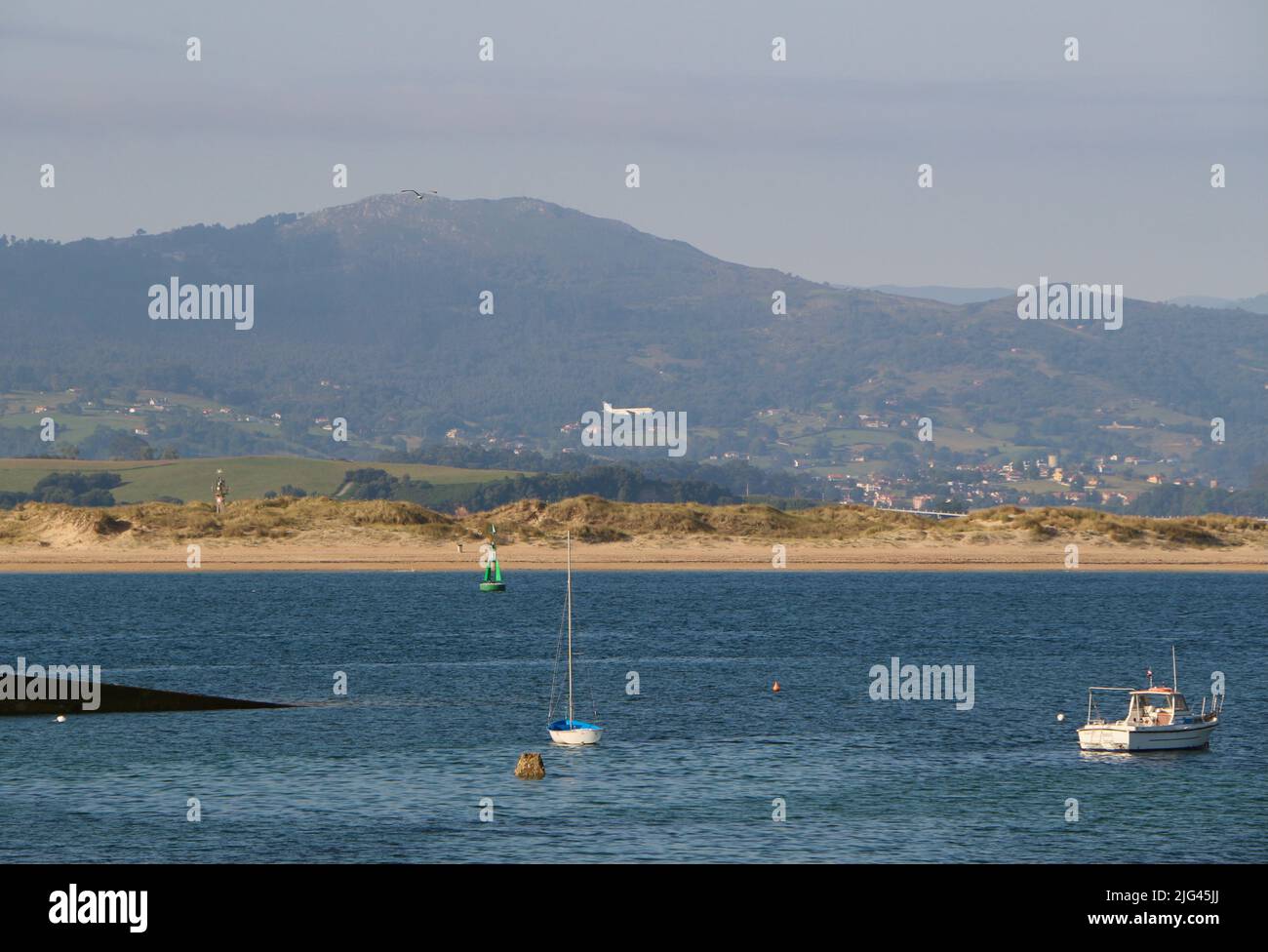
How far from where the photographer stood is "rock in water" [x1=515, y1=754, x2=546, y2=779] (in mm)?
56875

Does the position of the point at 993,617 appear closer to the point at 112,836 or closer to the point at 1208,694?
the point at 1208,694

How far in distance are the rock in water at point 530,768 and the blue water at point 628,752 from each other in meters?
0.92

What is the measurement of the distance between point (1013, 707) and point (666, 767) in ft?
80.7

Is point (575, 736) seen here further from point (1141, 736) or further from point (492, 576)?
point (492, 576)

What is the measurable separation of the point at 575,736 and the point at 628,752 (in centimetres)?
219

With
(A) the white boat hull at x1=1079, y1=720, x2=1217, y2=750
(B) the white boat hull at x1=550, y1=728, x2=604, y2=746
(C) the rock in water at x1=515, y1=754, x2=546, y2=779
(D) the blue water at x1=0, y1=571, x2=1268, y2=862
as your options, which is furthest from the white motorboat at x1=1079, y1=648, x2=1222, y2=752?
(C) the rock in water at x1=515, y1=754, x2=546, y2=779

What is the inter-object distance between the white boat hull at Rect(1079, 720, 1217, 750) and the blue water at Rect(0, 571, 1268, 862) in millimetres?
475

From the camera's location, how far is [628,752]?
63.0 metres

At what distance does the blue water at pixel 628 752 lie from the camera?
47875 millimetres

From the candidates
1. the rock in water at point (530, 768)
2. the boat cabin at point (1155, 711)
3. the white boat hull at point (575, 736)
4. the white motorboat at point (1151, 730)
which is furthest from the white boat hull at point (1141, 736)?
the rock in water at point (530, 768)

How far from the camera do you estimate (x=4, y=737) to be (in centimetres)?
6338

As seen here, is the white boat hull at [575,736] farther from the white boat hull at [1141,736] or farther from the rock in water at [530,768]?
the white boat hull at [1141,736]

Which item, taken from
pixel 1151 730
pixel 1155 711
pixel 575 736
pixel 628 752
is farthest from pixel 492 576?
pixel 1151 730
